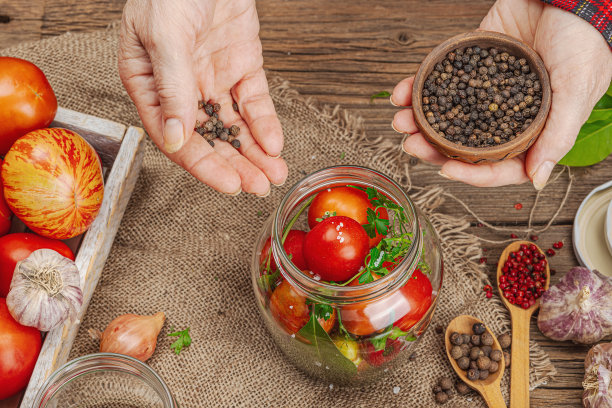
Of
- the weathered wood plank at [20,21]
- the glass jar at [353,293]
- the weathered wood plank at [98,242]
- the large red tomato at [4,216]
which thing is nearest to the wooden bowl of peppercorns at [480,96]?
the glass jar at [353,293]

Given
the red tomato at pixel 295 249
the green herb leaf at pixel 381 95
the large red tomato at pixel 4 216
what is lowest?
the green herb leaf at pixel 381 95

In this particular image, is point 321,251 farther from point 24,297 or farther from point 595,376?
point 595,376

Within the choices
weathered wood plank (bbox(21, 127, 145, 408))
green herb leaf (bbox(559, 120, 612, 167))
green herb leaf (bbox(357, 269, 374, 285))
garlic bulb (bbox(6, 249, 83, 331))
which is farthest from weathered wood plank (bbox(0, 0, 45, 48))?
green herb leaf (bbox(559, 120, 612, 167))

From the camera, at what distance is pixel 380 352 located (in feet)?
4.61

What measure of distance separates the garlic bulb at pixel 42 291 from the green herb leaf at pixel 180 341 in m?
0.33

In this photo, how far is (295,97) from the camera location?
198 cm

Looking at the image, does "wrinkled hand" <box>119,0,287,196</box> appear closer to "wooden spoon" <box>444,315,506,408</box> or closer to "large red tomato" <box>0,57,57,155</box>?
"large red tomato" <box>0,57,57,155</box>

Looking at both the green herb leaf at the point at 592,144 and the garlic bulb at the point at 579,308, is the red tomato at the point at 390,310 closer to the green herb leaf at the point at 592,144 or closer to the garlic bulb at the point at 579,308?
the garlic bulb at the point at 579,308

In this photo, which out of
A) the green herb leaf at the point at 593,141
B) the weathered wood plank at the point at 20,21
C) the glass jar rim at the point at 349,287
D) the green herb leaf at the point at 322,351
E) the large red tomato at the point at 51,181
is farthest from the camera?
the weathered wood plank at the point at 20,21

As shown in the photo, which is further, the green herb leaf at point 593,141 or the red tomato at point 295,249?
the green herb leaf at point 593,141

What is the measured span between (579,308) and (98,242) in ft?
4.19

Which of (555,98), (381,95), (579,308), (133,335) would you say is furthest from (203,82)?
(579,308)

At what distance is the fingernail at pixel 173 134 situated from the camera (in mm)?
1346

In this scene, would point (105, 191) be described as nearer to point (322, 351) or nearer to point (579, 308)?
point (322, 351)
